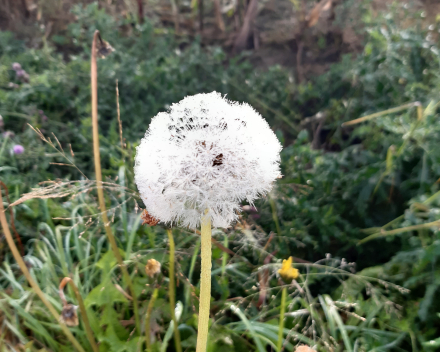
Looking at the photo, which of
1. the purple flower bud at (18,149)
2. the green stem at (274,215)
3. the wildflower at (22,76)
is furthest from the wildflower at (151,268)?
the wildflower at (22,76)

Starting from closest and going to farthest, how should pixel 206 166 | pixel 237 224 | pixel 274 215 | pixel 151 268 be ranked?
pixel 206 166 → pixel 151 268 → pixel 237 224 → pixel 274 215

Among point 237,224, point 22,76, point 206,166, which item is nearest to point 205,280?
point 206,166

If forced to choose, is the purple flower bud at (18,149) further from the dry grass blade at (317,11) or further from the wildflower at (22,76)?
the dry grass blade at (317,11)

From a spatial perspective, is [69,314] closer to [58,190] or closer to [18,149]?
[58,190]

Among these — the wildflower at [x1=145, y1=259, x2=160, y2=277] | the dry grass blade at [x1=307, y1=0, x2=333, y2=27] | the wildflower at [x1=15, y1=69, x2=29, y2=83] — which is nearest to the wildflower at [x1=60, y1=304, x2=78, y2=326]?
the wildflower at [x1=145, y1=259, x2=160, y2=277]

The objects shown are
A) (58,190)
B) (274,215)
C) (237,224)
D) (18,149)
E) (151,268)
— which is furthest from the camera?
(18,149)
